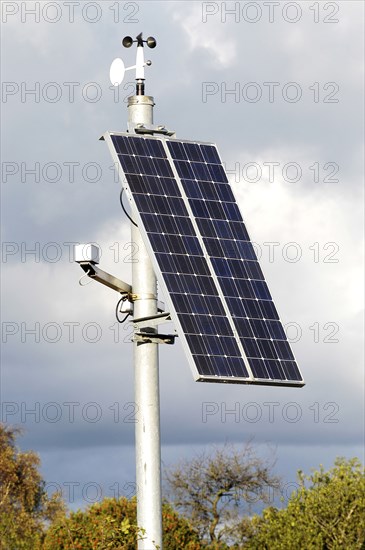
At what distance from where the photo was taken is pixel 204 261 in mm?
18141

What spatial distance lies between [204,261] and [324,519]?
29.2 meters

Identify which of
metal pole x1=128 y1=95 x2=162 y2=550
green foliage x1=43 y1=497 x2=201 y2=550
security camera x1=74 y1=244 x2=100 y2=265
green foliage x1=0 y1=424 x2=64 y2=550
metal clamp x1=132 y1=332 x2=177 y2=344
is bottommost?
metal pole x1=128 y1=95 x2=162 y2=550

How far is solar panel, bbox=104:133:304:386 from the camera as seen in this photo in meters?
17.1

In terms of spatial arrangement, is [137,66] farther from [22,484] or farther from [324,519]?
[22,484]

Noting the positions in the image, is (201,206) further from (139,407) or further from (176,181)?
(139,407)

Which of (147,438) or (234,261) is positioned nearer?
(147,438)

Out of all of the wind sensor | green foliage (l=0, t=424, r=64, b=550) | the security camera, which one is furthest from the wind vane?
green foliage (l=0, t=424, r=64, b=550)

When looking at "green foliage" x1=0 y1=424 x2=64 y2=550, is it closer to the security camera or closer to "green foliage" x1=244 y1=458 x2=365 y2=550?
"green foliage" x1=244 y1=458 x2=365 y2=550

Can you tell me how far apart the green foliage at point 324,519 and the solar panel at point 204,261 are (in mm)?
27521

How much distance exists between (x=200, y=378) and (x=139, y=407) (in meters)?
1.27

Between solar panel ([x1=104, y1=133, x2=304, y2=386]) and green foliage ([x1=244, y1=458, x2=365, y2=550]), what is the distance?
2752 cm

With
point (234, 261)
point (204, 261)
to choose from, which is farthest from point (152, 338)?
point (234, 261)

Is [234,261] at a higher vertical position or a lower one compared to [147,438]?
higher

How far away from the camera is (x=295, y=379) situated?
17.6 metres
